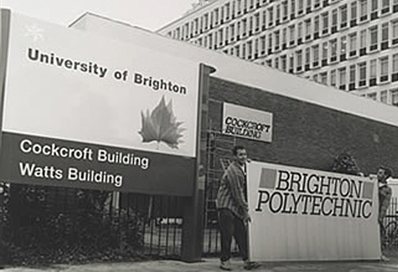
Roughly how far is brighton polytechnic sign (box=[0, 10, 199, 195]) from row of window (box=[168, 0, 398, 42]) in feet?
179

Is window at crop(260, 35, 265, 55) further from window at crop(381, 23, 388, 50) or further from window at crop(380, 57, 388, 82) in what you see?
window at crop(380, 57, 388, 82)

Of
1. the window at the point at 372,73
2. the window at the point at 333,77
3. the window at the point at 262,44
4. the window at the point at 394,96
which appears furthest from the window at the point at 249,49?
the window at the point at 394,96

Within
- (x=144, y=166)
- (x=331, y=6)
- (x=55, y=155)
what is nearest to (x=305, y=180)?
(x=144, y=166)

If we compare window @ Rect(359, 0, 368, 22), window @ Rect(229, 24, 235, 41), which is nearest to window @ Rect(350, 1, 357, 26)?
window @ Rect(359, 0, 368, 22)

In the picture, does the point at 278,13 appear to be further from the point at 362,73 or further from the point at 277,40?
the point at 362,73

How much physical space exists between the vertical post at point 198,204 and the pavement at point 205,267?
25cm

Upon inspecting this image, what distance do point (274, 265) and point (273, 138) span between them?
14741 millimetres

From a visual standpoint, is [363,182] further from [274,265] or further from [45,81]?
[45,81]

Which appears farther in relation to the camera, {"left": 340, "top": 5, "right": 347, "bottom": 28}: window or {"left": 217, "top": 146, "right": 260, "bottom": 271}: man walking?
{"left": 340, "top": 5, "right": 347, "bottom": 28}: window

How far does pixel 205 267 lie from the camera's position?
1073 centimetres

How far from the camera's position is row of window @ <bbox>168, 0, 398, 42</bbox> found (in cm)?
6419

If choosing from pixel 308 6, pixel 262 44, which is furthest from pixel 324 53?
pixel 262 44

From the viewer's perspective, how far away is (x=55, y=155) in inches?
384

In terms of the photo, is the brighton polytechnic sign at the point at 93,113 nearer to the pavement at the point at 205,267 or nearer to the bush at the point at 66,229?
the bush at the point at 66,229
